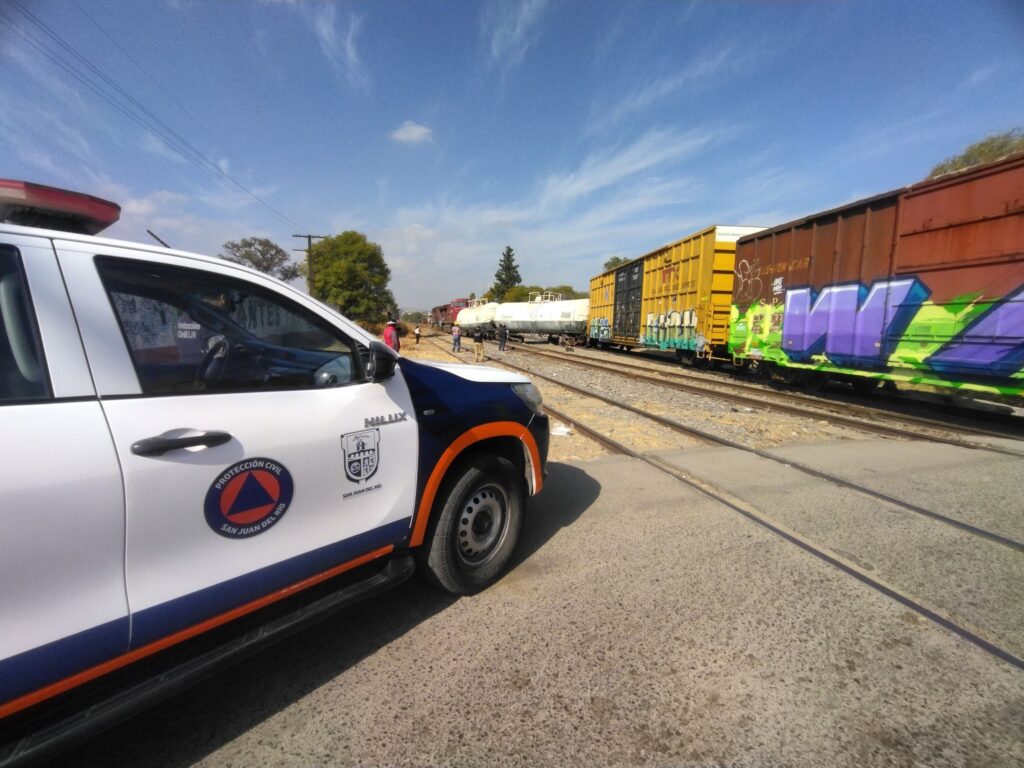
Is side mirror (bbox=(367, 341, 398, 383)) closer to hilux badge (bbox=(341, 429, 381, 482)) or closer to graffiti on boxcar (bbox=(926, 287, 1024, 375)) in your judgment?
hilux badge (bbox=(341, 429, 381, 482))

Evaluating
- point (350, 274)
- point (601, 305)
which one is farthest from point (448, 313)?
point (601, 305)

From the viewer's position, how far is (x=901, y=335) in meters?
7.95

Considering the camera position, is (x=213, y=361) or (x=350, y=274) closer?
(x=213, y=361)

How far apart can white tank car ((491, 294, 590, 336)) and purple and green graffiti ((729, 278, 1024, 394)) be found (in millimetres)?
18387

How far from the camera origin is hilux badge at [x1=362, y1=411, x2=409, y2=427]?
213 cm

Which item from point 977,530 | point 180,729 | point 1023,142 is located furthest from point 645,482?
point 1023,142

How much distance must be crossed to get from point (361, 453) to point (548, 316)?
3039cm

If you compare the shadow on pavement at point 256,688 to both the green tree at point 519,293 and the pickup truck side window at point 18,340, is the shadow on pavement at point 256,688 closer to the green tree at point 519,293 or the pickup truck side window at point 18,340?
the pickup truck side window at point 18,340

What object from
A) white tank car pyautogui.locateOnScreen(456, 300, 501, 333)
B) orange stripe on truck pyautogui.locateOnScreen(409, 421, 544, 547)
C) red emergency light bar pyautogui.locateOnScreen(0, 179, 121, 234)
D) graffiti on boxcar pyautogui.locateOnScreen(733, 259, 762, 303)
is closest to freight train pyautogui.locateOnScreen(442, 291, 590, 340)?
white tank car pyautogui.locateOnScreen(456, 300, 501, 333)

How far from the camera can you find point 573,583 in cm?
289

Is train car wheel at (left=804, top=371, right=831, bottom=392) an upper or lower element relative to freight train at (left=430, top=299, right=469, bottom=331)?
lower

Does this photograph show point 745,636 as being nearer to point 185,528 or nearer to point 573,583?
point 573,583

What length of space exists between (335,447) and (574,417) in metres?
6.27

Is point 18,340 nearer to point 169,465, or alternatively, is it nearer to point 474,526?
point 169,465
